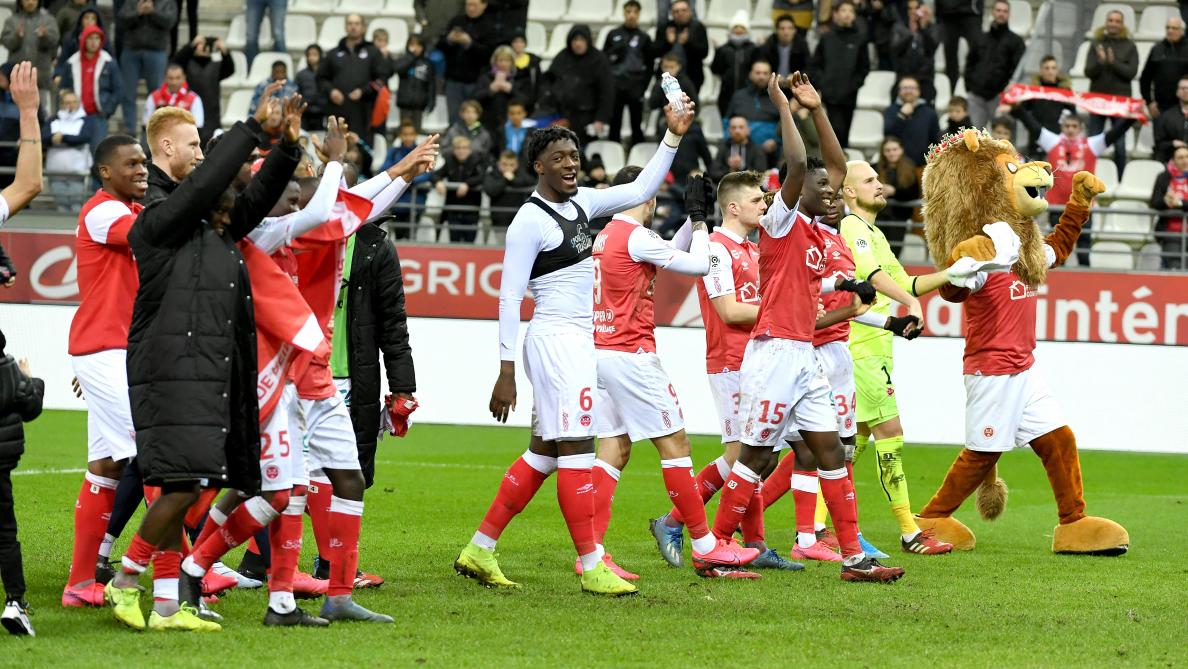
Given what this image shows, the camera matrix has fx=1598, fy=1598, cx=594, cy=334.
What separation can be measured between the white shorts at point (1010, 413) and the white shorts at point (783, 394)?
1.73 metres

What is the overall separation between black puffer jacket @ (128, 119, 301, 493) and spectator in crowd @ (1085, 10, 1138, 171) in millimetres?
15244

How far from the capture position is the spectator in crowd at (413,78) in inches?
816

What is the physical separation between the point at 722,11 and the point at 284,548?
17.8 metres

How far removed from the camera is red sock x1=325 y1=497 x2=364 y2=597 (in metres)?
6.91

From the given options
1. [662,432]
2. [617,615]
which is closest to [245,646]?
[617,615]

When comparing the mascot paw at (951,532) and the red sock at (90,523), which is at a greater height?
the red sock at (90,523)

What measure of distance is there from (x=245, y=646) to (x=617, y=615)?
5.69ft

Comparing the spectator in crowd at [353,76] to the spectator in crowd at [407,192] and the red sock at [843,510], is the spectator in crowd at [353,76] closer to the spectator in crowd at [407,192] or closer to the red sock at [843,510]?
the spectator in crowd at [407,192]

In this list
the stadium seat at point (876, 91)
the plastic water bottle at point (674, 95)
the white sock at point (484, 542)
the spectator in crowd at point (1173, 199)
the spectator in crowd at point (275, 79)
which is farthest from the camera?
the stadium seat at point (876, 91)

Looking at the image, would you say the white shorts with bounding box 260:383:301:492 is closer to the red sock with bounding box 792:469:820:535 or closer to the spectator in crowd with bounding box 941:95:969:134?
the red sock with bounding box 792:469:820:535

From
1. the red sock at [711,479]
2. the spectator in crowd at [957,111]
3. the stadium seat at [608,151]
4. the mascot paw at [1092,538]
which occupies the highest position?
the spectator in crowd at [957,111]

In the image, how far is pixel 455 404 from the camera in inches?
657

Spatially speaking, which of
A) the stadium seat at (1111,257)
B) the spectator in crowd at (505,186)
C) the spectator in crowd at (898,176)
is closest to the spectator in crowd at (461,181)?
the spectator in crowd at (505,186)

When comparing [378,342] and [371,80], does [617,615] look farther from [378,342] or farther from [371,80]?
[371,80]
